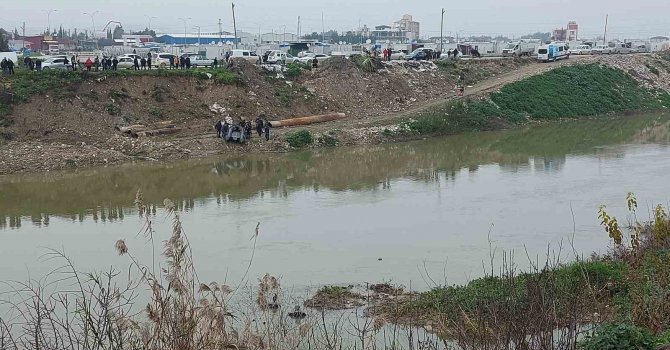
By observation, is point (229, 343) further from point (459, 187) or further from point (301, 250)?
point (459, 187)

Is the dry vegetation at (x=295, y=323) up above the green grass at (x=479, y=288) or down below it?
above

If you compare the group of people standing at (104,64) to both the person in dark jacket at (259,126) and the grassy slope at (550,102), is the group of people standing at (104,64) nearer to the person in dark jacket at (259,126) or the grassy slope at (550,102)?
the person in dark jacket at (259,126)

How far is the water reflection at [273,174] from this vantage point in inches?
831

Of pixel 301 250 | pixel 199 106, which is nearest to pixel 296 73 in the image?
pixel 199 106

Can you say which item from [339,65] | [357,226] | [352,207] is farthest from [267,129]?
[357,226]

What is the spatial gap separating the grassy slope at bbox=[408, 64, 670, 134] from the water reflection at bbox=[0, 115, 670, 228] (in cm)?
136

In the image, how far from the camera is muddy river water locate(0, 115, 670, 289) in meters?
14.9

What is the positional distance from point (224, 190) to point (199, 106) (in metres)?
10.2

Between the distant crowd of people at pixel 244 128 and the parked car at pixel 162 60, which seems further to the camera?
the parked car at pixel 162 60

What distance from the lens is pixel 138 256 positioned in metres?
15.2

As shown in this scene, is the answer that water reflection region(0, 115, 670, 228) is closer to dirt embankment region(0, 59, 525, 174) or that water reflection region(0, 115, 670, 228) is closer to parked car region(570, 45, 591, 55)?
dirt embankment region(0, 59, 525, 174)

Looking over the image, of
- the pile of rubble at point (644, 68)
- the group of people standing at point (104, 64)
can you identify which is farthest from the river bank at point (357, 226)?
the pile of rubble at point (644, 68)

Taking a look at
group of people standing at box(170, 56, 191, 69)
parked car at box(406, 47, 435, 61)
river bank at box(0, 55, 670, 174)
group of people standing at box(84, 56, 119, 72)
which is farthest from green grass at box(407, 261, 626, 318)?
parked car at box(406, 47, 435, 61)

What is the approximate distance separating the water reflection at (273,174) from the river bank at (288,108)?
1.12 meters
